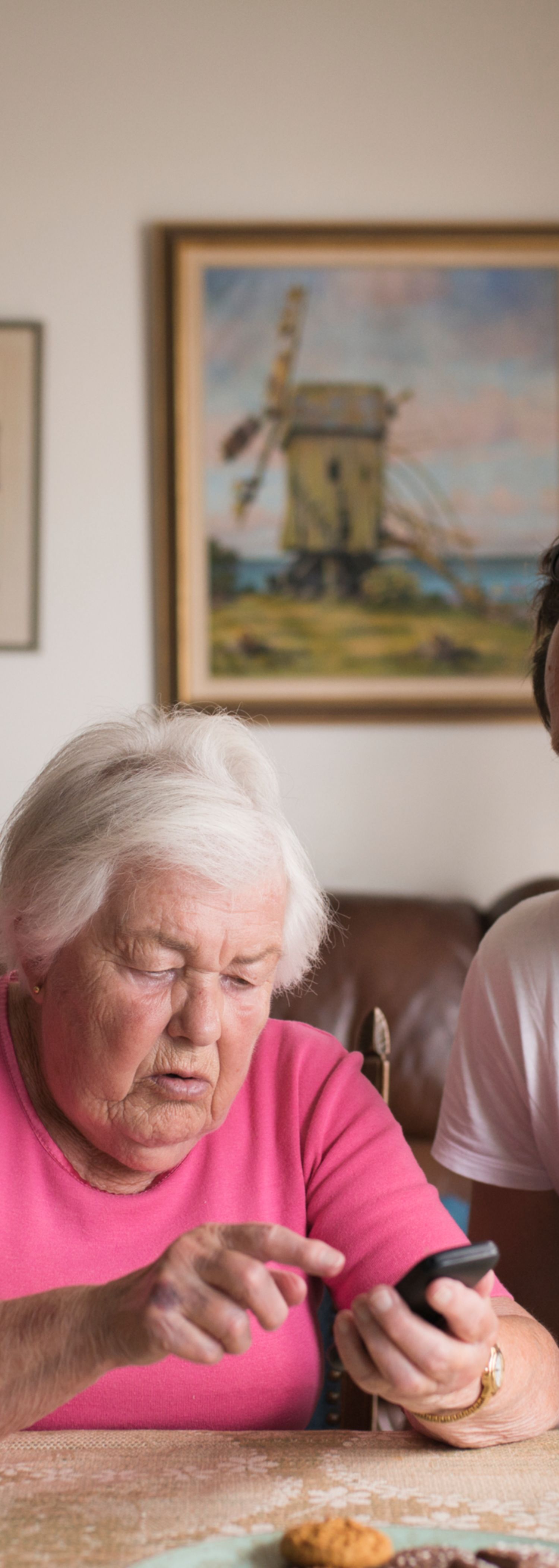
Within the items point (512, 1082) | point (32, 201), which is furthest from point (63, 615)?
point (512, 1082)

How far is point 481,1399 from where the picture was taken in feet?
3.25

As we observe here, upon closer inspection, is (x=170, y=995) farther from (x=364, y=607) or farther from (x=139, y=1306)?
(x=364, y=607)

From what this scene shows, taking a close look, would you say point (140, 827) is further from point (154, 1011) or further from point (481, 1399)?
point (481, 1399)

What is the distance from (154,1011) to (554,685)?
537mm

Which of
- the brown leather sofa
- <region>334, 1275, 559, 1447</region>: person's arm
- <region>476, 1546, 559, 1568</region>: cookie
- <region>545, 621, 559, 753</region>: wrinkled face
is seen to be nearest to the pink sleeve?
<region>334, 1275, 559, 1447</region>: person's arm

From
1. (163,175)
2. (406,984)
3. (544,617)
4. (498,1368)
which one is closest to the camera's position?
(498,1368)

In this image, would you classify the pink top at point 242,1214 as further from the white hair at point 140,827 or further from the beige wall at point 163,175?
the beige wall at point 163,175

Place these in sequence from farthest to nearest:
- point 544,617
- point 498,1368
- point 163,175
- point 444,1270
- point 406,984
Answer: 1. point 163,175
2. point 406,984
3. point 544,617
4. point 498,1368
5. point 444,1270

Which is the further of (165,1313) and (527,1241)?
(527,1241)

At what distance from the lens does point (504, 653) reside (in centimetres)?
279

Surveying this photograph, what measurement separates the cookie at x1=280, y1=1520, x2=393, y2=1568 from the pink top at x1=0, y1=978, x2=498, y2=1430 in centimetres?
28

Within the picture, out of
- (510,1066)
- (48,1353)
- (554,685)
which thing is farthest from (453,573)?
(48,1353)

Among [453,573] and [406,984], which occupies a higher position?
[453,573]

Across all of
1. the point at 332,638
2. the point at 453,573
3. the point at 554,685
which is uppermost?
the point at 453,573
